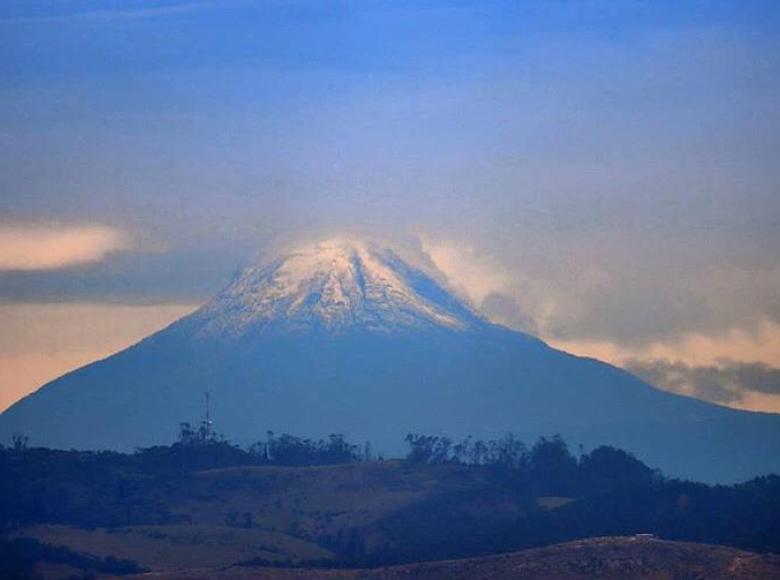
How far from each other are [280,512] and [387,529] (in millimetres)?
9668

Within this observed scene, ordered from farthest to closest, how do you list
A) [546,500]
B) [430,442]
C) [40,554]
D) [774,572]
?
1. [430,442]
2. [546,500]
3. [40,554]
4. [774,572]

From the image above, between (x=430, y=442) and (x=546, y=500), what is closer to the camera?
(x=546, y=500)

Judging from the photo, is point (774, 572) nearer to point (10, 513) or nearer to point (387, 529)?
point (387, 529)

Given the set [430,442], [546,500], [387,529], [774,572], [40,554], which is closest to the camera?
[774,572]

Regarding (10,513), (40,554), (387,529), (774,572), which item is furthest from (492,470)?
(774,572)

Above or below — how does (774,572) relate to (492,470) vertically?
below

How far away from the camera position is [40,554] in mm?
105000

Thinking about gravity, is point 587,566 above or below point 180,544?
below

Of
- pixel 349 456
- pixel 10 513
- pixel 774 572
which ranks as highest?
pixel 349 456

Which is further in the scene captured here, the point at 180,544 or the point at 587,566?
the point at 180,544

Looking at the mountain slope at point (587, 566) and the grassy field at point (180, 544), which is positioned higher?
the grassy field at point (180, 544)

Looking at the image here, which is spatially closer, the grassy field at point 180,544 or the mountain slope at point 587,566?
the mountain slope at point 587,566

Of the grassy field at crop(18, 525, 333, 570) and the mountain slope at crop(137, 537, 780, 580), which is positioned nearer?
the mountain slope at crop(137, 537, 780, 580)

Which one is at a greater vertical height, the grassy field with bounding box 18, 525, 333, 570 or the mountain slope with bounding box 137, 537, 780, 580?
the grassy field with bounding box 18, 525, 333, 570
